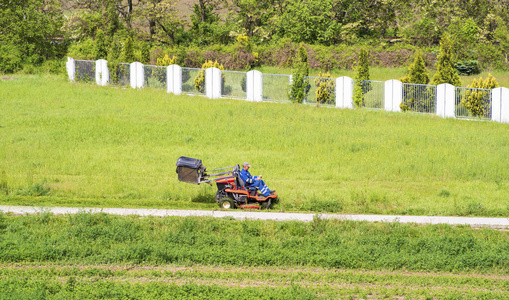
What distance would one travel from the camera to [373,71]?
38.0m

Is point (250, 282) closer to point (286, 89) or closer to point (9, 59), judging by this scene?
point (286, 89)

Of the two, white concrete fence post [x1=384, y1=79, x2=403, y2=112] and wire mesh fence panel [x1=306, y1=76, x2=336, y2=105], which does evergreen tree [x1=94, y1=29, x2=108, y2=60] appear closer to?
wire mesh fence panel [x1=306, y1=76, x2=336, y2=105]

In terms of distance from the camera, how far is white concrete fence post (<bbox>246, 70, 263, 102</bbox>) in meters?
30.5

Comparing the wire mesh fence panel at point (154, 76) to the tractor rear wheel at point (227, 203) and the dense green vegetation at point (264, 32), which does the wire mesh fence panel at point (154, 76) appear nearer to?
the dense green vegetation at point (264, 32)

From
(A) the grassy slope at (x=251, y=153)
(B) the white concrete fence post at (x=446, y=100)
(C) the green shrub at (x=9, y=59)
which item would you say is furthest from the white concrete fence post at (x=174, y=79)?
(C) the green shrub at (x=9, y=59)

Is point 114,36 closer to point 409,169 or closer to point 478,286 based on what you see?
point 409,169

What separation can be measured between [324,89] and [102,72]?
13.7 metres

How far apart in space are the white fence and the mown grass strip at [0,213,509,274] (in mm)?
14794

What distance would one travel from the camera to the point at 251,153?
67.8 feet

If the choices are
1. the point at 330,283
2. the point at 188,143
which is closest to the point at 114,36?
the point at 188,143

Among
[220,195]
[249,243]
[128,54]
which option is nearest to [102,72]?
[128,54]

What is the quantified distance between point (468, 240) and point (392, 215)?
8.33 ft

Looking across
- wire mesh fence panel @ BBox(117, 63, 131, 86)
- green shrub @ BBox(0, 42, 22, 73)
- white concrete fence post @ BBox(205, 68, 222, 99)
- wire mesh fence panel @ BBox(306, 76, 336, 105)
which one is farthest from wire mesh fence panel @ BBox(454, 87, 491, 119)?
green shrub @ BBox(0, 42, 22, 73)

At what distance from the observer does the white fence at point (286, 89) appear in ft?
87.1
